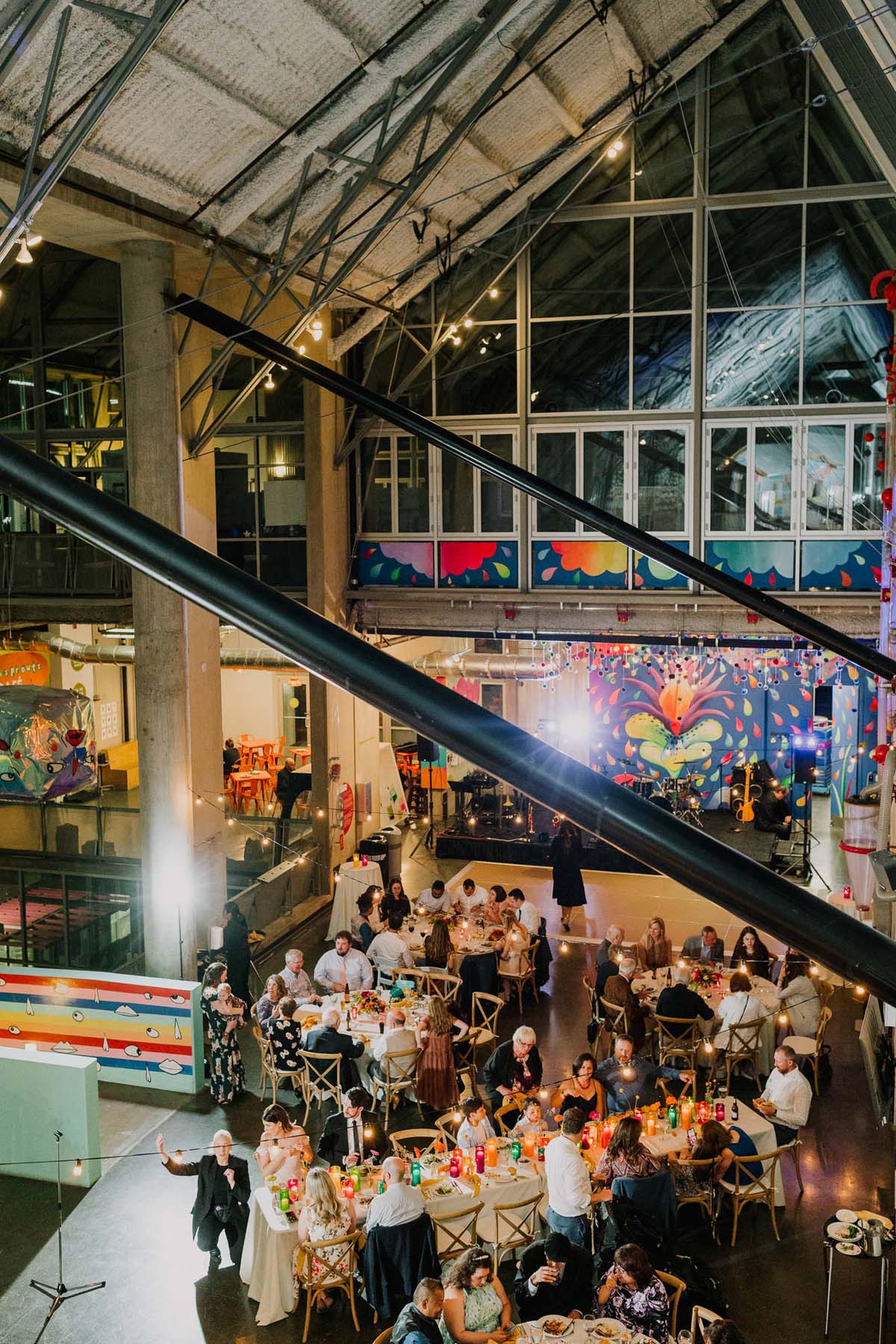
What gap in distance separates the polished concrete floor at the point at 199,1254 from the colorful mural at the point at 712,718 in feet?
31.2

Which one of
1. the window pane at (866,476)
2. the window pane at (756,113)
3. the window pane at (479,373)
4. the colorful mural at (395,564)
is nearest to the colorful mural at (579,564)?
the colorful mural at (395,564)

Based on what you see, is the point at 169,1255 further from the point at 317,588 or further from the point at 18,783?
the point at 317,588

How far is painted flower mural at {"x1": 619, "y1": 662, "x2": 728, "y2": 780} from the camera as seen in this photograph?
19.7 meters

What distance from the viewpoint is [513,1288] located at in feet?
23.1

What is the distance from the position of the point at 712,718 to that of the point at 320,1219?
14034mm

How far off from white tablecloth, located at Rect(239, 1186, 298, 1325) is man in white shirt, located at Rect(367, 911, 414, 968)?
4.31 metres

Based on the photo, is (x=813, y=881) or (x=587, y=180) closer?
(x=587, y=180)

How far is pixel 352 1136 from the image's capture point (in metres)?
8.04

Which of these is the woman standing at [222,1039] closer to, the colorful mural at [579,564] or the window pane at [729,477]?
the colorful mural at [579,564]

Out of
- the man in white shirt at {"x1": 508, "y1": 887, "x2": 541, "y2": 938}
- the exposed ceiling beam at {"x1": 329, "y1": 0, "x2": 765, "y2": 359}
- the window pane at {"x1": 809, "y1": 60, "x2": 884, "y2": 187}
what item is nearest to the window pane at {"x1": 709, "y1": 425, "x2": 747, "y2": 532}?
the window pane at {"x1": 809, "y1": 60, "x2": 884, "y2": 187}

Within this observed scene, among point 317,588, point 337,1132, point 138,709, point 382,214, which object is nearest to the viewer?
point 337,1132

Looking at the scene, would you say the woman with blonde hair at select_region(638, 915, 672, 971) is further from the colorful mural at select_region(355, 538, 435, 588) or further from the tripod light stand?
the colorful mural at select_region(355, 538, 435, 588)

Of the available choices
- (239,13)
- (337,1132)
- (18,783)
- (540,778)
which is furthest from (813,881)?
(540,778)

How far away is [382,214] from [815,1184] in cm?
997
